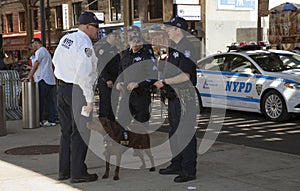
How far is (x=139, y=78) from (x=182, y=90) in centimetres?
97

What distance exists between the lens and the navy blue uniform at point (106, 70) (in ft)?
25.1

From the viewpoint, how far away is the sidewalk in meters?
5.63

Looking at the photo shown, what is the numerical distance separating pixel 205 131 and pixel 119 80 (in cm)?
330

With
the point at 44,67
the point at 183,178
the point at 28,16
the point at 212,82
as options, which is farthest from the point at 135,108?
the point at 28,16

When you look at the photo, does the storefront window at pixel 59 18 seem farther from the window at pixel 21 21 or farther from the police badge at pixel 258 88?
the police badge at pixel 258 88

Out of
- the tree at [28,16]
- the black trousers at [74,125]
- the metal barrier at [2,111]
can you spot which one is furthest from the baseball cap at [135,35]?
the tree at [28,16]

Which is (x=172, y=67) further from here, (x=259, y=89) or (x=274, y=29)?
(x=274, y=29)

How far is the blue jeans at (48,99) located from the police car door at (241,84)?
169 inches

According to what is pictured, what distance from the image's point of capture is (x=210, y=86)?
1267 centimetres

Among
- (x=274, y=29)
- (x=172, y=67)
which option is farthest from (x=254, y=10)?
(x=172, y=67)

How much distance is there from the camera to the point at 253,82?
11500 millimetres

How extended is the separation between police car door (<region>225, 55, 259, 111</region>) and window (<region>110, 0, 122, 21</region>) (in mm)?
19252

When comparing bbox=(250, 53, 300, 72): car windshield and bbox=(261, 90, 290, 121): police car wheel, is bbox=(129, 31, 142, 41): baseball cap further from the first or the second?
bbox=(250, 53, 300, 72): car windshield

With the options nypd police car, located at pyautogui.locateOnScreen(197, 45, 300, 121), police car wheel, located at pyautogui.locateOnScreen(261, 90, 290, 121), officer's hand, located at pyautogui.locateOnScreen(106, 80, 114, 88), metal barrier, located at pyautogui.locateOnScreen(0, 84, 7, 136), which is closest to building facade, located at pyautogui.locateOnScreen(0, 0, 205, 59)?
nypd police car, located at pyautogui.locateOnScreen(197, 45, 300, 121)
